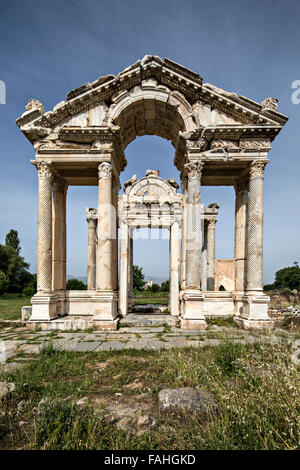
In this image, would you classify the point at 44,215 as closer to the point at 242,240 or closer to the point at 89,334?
the point at 89,334

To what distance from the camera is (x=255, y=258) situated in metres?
9.67

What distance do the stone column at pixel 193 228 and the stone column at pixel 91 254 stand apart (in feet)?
29.2

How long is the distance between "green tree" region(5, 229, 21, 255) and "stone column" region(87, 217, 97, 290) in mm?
37104

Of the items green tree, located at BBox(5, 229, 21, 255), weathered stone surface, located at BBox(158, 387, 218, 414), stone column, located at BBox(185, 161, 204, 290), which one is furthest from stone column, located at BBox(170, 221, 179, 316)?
green tree, located at BBox(5, 229, 21, 255)

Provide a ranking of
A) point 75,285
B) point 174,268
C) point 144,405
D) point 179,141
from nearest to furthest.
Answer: point 144,405
point 179,141
point 174,268
point 75,285

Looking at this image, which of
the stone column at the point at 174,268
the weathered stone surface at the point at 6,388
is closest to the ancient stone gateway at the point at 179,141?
the stone column at the point at 174,268

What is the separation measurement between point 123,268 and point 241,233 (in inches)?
246

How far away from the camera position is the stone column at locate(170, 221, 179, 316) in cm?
1150

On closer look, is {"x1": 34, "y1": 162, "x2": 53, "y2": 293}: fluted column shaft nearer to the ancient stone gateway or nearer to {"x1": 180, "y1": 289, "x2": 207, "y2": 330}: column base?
the ancient stone gateway

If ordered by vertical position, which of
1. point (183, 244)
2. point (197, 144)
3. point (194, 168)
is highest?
point (197, 144)

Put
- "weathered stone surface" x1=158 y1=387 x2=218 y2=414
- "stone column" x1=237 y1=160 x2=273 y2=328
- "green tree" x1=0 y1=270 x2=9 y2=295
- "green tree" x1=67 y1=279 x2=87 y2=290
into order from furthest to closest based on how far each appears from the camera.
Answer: "green tree" x1=0 y1=270 x2=9 y2=295 < "green tree" x1=67 y1=279 x2=87 y2=290 < "stone column" x1=237 y1=160 x2=273 y2=328 < "weathered stone surface" x1=158 y1=387 x2=218 y2=414

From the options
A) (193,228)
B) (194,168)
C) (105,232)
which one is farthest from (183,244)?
(105,232)

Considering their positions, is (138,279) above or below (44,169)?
below

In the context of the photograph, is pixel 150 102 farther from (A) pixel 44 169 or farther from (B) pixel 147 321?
(B) pixel 147 321
